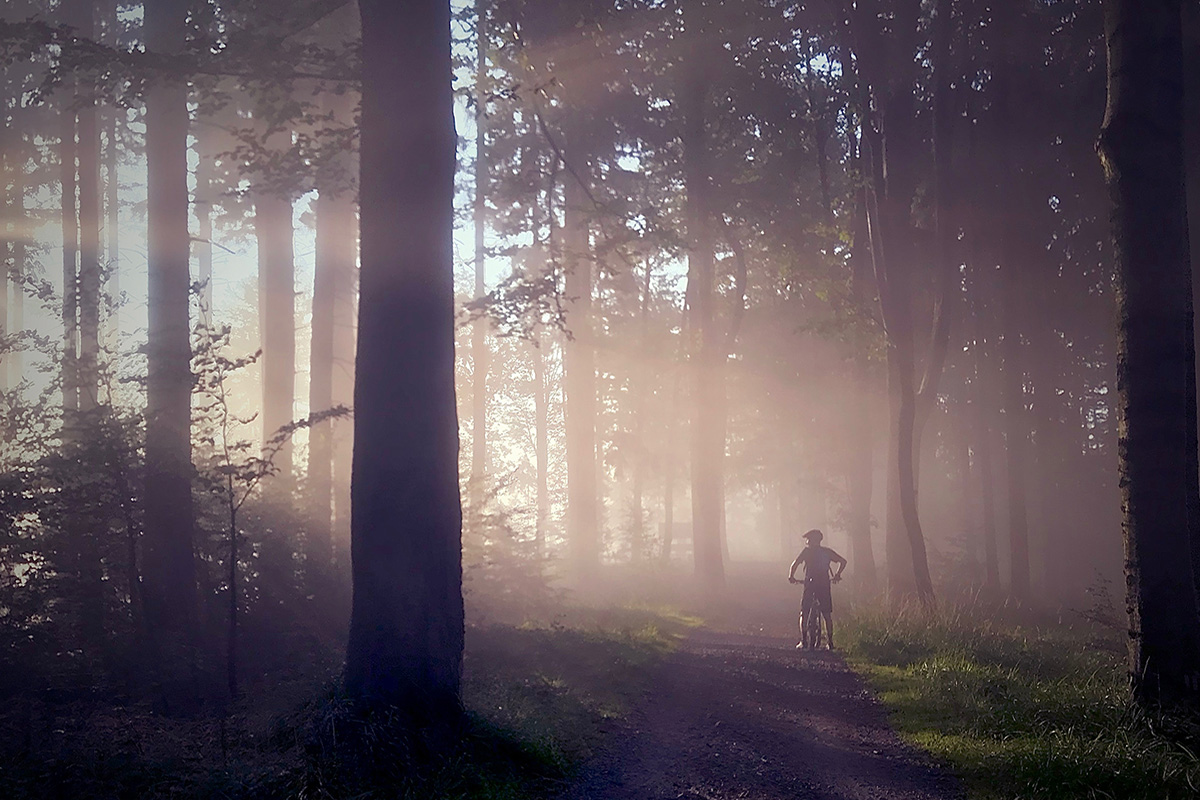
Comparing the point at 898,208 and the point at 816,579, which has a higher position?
the point at 898,208

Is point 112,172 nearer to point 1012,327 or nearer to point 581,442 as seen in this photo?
point 581,442

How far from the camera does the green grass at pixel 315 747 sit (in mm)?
5934

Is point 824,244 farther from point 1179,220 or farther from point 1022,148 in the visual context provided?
point 1179,220

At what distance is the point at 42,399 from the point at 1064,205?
835 inches

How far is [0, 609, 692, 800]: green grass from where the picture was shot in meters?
5.93

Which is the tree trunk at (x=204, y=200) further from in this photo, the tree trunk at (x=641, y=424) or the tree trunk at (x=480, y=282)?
the tree trunk at (x=641, y=424)

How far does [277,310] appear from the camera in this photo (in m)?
20.0

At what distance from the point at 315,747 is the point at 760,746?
4.08 metres

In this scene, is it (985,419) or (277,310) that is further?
(985,419)

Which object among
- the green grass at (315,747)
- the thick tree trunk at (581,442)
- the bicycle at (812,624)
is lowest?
the bicycle at (812,624)

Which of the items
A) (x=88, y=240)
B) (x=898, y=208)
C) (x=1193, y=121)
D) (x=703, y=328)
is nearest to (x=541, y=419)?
(x=703, y=328)

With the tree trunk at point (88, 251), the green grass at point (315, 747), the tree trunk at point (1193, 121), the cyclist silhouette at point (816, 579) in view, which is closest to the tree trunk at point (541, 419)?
the tree trunk at point (88, 251)

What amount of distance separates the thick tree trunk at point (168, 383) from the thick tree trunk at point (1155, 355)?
1063 centimetres

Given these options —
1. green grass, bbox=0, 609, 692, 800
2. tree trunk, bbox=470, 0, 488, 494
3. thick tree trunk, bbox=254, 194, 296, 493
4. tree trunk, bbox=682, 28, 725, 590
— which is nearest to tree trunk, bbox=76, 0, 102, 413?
thick tree trunk, bbox=254, 194, 296, 493
